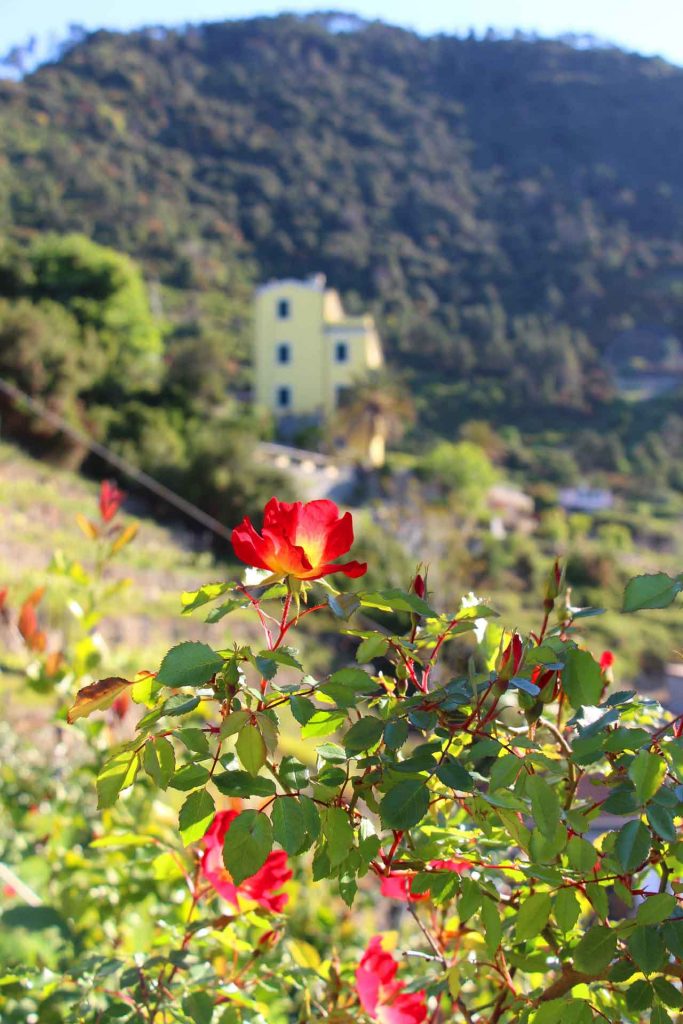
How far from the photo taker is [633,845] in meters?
0.46

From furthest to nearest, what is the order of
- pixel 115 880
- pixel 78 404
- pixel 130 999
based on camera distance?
pixel 78 404 < pixel 115 880 < pixel 130 999

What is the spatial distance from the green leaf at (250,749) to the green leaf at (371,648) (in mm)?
77

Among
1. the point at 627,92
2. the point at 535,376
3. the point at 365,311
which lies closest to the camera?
the point at 535,376

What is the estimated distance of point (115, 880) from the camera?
1.10 meters

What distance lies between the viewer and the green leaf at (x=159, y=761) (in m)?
0.49

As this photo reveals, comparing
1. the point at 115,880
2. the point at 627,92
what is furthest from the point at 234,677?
the point at 627,92

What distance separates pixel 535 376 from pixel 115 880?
94.7 feet

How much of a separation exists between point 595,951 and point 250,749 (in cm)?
21

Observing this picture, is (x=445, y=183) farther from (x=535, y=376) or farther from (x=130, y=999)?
(x=130, y=999)

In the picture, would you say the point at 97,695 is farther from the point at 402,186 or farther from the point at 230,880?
the point at 402,186

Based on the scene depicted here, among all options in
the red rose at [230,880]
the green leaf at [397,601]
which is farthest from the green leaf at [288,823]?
the red rose at [230,880]

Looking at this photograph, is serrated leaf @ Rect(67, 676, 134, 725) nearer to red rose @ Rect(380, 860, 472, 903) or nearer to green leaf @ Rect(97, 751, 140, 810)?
green leaf @ Rect(97, 751, 140, 810)

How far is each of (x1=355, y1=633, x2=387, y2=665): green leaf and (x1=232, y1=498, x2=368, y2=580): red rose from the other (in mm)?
39

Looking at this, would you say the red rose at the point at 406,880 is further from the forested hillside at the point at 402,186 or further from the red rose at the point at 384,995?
the forested hillside at the point at 402,186
